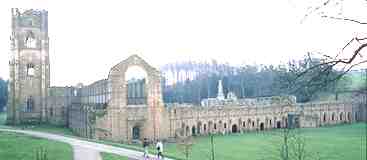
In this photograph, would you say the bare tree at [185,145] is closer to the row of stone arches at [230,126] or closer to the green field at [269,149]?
the green field at [269,149]

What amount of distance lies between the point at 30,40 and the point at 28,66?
9.83 ft

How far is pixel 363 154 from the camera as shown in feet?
104

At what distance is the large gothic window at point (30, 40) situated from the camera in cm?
5194

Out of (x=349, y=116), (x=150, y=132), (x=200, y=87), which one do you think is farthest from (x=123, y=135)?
(x=200, y=87)

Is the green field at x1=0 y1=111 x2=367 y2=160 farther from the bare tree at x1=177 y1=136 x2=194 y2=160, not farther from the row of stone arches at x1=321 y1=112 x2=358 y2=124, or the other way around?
the row of stone arches at x1=321 y1=112 x2=358 y2=124

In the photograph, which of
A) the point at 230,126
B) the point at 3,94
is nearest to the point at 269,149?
the point at 230,126

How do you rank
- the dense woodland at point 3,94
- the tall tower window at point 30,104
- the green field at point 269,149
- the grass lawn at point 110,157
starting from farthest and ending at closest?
the dense woodland at point 3,94 < the tall tower window at point 30,104 < the green field at point 269,149 < the grass lawn at point 110,157

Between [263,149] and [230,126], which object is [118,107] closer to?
[263,149]

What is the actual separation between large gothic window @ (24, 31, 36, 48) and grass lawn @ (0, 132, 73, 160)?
827 inches

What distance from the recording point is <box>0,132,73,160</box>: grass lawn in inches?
993

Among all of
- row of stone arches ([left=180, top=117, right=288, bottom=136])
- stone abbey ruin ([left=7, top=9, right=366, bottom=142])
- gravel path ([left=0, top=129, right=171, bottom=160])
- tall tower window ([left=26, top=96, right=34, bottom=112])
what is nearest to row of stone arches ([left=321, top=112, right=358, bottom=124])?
stone abbey ruin ([left=7, top=9, right=366, bottom=142])

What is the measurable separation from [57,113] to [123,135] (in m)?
14.6

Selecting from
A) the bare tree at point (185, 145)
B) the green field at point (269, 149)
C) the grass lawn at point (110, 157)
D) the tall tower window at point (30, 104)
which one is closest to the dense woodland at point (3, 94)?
the tall tower window at point (30, 104)

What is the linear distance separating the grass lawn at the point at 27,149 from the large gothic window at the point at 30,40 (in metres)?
21.0
